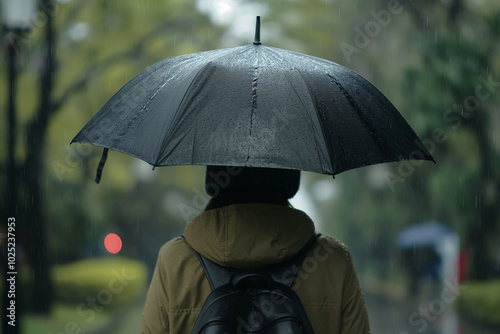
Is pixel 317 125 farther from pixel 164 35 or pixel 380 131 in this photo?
pixel 164 35

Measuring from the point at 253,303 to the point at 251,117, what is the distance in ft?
1.93

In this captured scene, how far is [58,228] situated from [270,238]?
1328cm

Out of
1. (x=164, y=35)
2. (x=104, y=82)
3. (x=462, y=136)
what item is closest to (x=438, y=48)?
(x=462, y=136)

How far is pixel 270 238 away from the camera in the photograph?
2.19 m

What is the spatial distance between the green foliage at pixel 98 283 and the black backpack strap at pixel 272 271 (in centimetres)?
1260

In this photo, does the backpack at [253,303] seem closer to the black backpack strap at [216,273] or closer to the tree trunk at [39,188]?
the black backpack strap at [216,273]

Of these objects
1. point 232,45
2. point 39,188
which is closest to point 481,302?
point 232,45

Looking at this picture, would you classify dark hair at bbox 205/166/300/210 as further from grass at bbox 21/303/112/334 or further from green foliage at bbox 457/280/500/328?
green foliage at bbox 457/280/500/328

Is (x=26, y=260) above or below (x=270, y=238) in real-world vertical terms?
below

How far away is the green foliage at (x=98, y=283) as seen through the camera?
47.8ft

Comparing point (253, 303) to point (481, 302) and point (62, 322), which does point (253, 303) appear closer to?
point (62, 322)

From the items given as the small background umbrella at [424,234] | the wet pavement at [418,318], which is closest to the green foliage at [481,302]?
the wet pavement at [418,318]

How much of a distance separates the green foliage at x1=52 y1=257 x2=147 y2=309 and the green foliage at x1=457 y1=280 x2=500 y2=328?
767 cm

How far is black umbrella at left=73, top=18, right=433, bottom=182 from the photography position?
2234 mm
